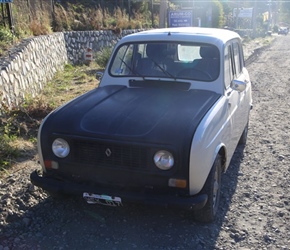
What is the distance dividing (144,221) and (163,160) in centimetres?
89

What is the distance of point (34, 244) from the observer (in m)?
3.56

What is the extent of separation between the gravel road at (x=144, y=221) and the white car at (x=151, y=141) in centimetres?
29

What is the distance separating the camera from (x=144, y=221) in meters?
3.98

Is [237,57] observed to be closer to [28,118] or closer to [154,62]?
[154,62]

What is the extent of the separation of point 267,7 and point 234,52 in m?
80.4

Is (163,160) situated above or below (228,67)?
below

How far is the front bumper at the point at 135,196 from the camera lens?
3416 millimetres

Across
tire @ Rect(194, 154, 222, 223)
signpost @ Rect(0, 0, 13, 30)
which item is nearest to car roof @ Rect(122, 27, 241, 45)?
tire @ Rect(194, 154, 222, 223)

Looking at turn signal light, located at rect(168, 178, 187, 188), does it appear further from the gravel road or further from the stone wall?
the stone wall

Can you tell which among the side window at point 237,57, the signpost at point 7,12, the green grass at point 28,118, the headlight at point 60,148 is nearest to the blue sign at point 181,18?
the green grass at point 28,118

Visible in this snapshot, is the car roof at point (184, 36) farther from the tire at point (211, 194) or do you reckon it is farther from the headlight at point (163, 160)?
the headlight at point (163, 160)

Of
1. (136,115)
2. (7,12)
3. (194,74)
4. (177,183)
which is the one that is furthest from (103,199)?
(7,12)

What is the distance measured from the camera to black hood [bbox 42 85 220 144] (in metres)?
3.48

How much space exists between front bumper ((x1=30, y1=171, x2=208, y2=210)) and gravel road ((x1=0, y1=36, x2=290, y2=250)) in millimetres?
398
